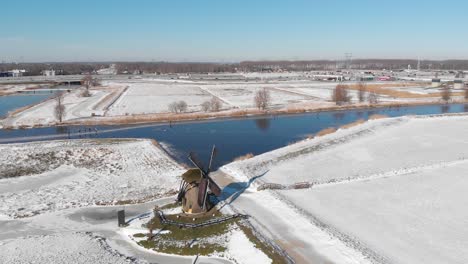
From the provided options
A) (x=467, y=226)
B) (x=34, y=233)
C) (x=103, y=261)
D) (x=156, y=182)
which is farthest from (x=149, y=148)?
(x=467, y=226)

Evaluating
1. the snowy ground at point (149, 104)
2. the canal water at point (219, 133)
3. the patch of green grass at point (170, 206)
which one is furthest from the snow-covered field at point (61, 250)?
the snowy ground at point (149, 104)

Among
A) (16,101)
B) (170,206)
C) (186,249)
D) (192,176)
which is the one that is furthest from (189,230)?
(16,101)

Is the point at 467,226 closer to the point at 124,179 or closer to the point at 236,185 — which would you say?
the point at 236,185

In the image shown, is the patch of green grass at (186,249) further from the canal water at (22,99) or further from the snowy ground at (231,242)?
the canal water at (22,99)

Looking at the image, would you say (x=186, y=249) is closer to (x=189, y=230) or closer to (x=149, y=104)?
(x=189, y=230)

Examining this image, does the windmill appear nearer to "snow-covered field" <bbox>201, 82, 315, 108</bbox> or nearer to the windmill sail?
the windmill sail

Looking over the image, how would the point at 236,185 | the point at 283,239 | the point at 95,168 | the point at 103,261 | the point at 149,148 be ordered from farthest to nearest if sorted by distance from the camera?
the point at 149,148, the point at 95,168, the point at 236,185, the point at 283,239, the point at 103,261
